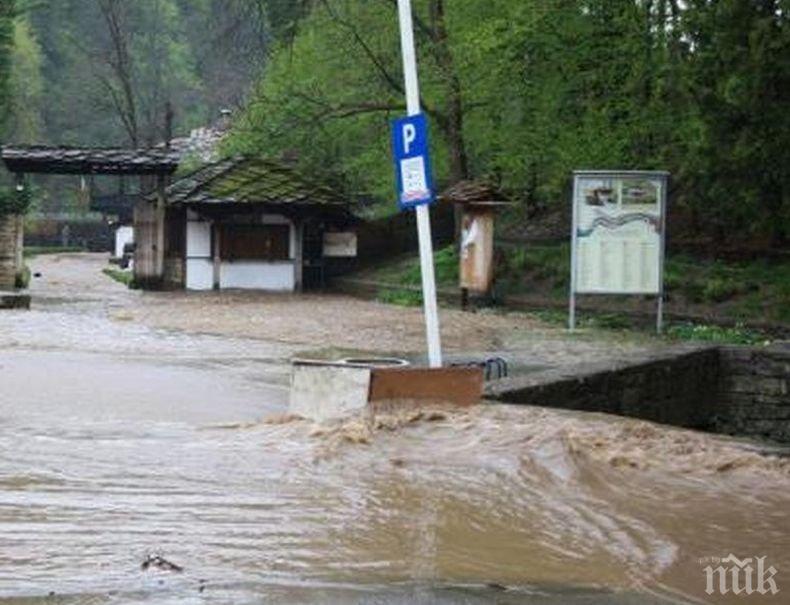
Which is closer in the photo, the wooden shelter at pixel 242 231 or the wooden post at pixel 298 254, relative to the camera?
the wooden shelter at pixel 242 231

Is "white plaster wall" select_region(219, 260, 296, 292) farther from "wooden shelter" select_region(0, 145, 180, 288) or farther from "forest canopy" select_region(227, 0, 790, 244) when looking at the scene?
"forest canopy" select_region(227, 0, 790, 244)

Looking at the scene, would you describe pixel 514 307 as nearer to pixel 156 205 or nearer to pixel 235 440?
pixel 156 205

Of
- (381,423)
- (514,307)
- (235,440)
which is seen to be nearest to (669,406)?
(381,423)

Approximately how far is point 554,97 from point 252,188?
8857 millimetres

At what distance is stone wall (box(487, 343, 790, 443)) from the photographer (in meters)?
10.0

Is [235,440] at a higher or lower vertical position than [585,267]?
lower

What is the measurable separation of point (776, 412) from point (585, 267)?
667 centimetres

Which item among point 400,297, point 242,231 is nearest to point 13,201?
point 242,231

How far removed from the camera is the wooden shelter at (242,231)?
29.4 m

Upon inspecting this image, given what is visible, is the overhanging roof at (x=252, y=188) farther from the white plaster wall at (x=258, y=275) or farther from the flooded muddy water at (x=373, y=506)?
the flooded muddy water at (x=373, y=506)

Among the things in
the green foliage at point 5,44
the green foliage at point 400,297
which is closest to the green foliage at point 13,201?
the green foliage at point 5,44

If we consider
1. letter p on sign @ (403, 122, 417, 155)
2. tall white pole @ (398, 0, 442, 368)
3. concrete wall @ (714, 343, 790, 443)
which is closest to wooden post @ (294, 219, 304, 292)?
concrete wall @ (714, 343, 790, 443)

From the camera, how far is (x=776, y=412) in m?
11.6
